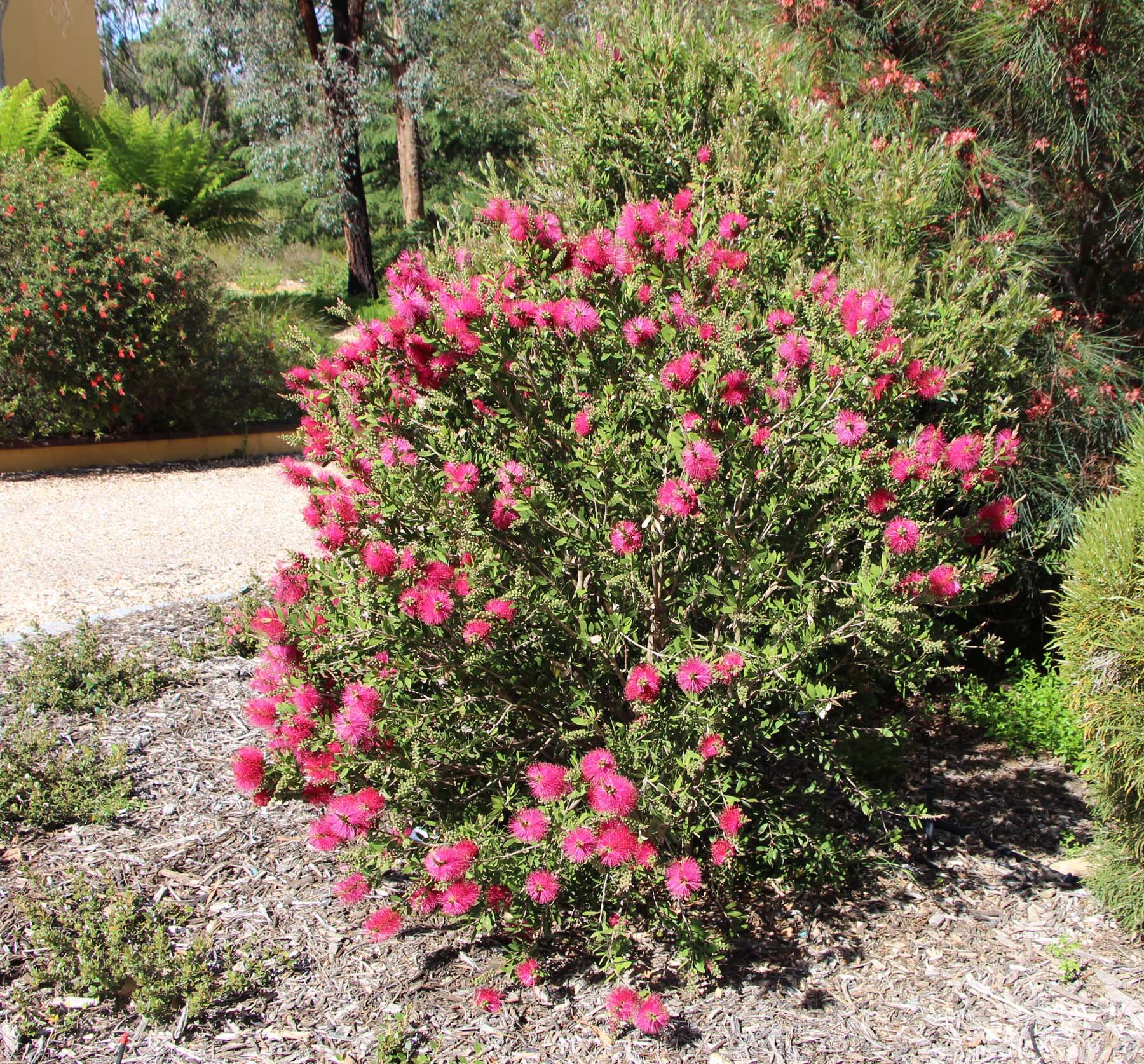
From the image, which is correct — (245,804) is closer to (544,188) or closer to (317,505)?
(317,505)

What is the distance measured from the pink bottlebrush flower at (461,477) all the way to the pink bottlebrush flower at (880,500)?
96 cm

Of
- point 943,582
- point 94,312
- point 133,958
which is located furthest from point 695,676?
point 94,312

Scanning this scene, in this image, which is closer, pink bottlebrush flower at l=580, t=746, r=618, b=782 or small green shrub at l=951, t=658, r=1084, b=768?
pink bottlebrush flower at l=580, t=746, r=618, b=782

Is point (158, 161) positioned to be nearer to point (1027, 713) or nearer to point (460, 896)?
point (1027, 713)

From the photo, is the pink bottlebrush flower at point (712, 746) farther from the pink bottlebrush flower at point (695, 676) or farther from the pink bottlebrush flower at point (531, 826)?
the pink bottlebrush flower at point (531, 826)

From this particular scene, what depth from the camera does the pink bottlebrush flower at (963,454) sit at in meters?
2.34

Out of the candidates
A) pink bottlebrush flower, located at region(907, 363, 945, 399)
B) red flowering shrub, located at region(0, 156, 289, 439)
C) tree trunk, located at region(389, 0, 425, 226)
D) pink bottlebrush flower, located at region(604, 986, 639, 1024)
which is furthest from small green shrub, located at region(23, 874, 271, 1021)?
tree trunk, located at region(389, 0, 425, 226)

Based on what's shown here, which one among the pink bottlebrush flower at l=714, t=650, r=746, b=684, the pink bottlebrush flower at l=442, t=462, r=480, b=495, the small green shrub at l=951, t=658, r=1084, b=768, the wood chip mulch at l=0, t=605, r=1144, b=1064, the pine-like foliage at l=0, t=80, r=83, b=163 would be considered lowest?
the wood chip mulch at l=0, t=605, r=1144, b=1064

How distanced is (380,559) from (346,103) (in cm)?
1580

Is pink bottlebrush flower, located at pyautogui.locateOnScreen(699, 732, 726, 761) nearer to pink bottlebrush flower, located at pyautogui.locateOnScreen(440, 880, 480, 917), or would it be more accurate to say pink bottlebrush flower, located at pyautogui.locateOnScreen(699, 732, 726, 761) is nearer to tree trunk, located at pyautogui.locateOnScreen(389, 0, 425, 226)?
pink bottlebrush flower, located at pyautogui.locateOnScreen(440, 880, 480, 917)

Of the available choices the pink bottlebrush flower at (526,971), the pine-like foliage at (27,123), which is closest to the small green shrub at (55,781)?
the pink bottlebrush flower at (526,971)

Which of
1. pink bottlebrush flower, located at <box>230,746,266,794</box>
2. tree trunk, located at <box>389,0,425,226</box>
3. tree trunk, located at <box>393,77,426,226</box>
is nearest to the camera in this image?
pink bottlebrush flower, located at <box>230,746,266,794</box>

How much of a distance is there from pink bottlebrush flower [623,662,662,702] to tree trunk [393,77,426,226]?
1869 cm

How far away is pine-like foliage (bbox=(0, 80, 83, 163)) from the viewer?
11.5 meters
